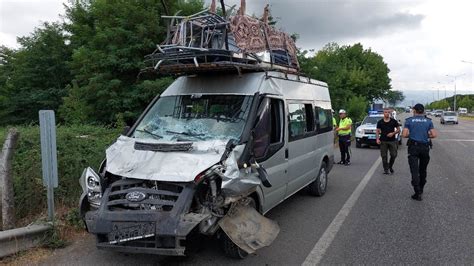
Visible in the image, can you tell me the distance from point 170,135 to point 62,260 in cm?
187

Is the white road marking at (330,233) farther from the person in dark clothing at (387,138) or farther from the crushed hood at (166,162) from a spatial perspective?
the person in dark clothing at (387,138)

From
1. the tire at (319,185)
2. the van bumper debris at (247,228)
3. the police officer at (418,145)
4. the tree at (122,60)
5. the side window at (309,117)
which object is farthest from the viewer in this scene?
the tree at (122,60)

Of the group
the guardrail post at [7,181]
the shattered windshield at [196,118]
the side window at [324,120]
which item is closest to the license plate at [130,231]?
the shattered windshield at [196,118]

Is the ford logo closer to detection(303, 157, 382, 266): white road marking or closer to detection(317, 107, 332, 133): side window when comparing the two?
detection(303, 157, 382, 266): white road marking

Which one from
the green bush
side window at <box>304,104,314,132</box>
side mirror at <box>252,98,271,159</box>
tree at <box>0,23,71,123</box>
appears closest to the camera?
side mirror at <box>252,98,271,159</box>

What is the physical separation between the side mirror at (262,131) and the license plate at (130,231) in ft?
5.23

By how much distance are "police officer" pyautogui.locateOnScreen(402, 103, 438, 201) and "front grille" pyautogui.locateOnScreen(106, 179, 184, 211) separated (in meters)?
5.37

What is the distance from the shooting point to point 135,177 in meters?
4.25

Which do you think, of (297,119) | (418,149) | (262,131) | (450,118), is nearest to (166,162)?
(262,131)

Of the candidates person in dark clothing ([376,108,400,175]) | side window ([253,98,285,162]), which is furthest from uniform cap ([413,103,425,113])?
side window ([253,98,285,162])

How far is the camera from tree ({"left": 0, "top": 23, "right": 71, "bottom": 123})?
30.6 meters

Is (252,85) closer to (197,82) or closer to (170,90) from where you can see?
(197,82)

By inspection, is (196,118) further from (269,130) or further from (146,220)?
(146,220)

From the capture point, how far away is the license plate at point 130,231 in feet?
12.8
